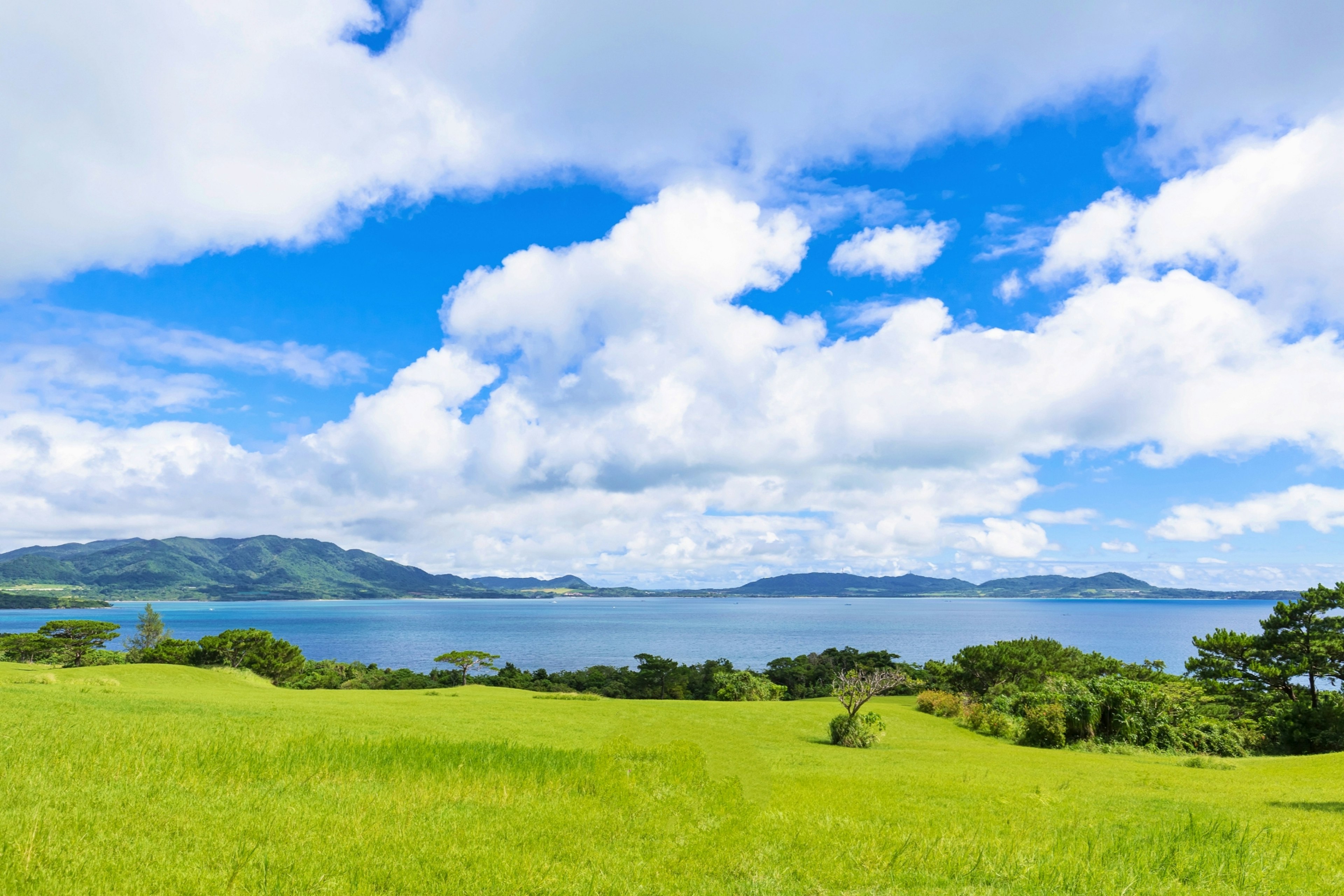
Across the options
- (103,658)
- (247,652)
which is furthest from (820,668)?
(103,658)

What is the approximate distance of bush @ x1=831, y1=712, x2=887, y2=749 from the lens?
27312 millimetres

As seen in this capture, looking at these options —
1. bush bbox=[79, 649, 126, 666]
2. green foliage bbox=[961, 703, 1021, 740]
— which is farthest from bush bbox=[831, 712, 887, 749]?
bush bbox=[79, 649, 126, 666]

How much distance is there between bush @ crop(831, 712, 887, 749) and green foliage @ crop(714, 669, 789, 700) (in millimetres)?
31347

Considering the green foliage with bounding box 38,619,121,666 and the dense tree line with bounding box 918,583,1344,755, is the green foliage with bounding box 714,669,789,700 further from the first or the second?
the green foliage with bounding box 38,619,121,666

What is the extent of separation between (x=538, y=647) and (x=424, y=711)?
128 m

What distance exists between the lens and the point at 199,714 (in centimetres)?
1844

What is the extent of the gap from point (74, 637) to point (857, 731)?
79.8m

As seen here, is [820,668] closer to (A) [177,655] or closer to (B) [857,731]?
(B) [857,731]

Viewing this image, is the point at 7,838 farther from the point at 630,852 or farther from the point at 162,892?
the point at 630,852

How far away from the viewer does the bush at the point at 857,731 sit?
27.3 m

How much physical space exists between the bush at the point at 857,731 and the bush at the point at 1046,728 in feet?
33.6

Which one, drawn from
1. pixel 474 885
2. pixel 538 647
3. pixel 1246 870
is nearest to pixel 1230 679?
pixel 1246 870

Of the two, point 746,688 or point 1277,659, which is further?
point 746,688

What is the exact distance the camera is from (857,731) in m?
27.6
